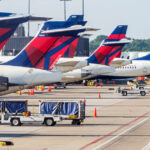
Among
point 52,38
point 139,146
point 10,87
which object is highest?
point 52,38

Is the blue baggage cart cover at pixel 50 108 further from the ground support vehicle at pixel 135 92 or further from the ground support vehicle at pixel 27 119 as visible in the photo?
the ground support vehicle at pixel 135 92

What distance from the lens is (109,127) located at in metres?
40.5

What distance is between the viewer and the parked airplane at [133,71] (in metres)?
110

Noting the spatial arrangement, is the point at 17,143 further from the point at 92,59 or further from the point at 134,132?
the point at 92,59

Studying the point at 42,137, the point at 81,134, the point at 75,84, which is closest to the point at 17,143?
the point at 42,137

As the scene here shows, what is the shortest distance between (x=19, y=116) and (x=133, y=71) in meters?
72.1

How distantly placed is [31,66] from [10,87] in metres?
3.16

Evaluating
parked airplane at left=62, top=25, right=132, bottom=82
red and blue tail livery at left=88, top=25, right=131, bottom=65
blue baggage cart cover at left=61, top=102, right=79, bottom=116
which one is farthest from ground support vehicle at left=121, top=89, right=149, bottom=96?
blue baggage cart cover at left=61, top=102, right=79, bottom=116

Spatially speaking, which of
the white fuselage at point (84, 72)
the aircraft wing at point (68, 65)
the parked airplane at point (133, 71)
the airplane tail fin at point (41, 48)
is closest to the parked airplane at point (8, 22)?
the airplane tail fin at point (41, 48)

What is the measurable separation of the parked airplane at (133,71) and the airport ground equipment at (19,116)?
68.6 m

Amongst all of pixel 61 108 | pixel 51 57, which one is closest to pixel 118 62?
pixel 51 57

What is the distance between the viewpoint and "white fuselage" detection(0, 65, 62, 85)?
1655 inches

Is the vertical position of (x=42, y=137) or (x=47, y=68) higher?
(x=47, y=68)

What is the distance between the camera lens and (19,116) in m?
40.4
